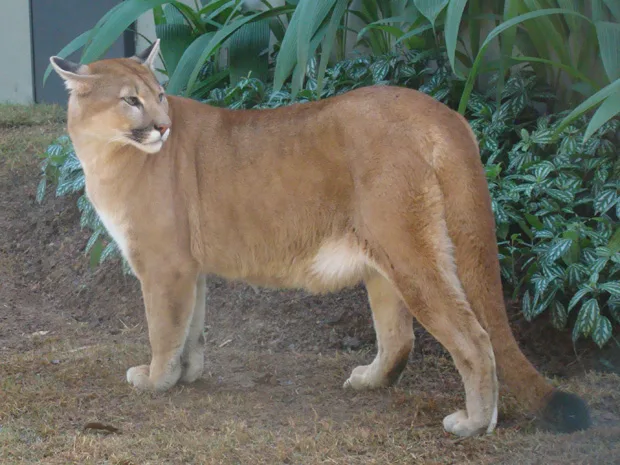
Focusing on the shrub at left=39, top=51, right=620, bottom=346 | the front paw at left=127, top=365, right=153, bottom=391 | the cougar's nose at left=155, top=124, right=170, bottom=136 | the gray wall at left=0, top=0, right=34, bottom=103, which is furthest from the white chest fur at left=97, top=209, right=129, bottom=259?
the gray wall at left=0, top=0, right=34, bottom=103

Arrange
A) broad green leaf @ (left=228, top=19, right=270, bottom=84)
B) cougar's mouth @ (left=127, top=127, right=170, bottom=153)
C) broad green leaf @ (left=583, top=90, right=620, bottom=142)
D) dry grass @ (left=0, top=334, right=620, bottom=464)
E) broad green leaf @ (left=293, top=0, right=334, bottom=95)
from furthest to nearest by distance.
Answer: broad green leaf @ (left=228, top=19, right=270, bottom=84), broad green leaf @ (left=293, top=0, right=334, bottom=95), cougar's mouth @ (left=127, top=127, right=170, bottom=153), broad green leaf @ (left=583, top=90, right=620, bottom=142), dry grass @ (left=0, top=334, right=620, bottom=464)

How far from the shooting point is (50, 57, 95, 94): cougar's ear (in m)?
4.05

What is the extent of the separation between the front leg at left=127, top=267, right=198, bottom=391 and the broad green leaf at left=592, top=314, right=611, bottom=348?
6.30 feet

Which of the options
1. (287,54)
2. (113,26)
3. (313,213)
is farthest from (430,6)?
(113,26)

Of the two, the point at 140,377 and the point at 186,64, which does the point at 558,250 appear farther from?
the point at 186,64

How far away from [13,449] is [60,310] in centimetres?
240

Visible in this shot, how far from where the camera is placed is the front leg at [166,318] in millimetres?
4105

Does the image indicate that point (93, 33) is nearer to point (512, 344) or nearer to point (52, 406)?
point (52, 406)

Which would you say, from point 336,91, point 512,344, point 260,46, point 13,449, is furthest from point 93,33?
point 512,344

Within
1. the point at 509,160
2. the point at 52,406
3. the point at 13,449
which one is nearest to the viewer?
the point at 13,449

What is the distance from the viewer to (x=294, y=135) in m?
4.07

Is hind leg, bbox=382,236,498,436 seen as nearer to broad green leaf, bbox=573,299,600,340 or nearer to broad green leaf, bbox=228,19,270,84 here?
broad green leaf, bbox=573,299,600,340

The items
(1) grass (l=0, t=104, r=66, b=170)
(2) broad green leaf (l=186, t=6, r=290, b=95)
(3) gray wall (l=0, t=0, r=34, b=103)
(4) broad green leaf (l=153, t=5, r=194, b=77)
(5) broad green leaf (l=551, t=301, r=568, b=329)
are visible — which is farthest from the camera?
(3) gray wall (l=0, t=0, r=34, b=103)

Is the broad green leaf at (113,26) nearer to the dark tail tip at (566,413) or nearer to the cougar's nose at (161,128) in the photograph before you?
the cougar's nose at (161,128)
